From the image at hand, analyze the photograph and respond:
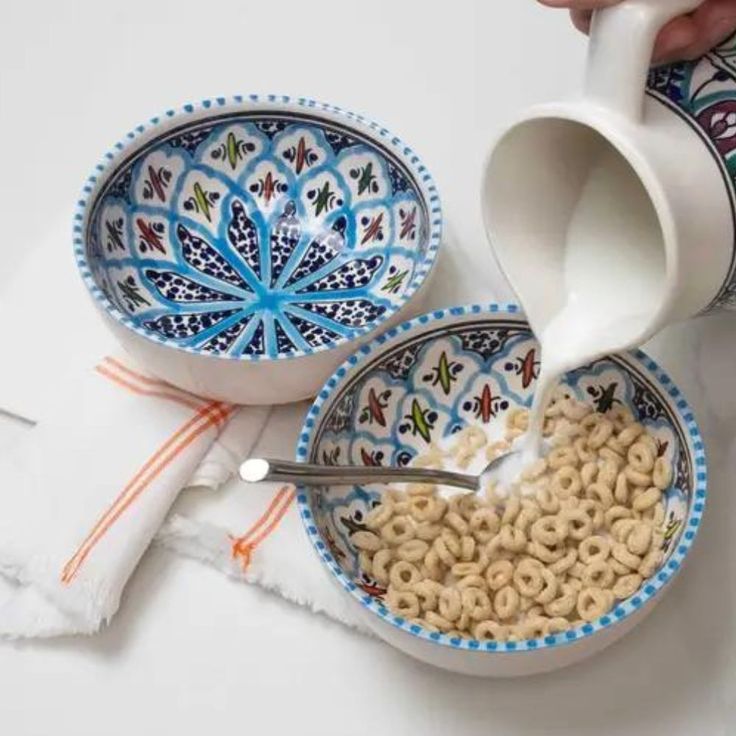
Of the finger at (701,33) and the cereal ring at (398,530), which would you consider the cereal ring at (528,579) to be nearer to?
the cereal ring at (398,530)

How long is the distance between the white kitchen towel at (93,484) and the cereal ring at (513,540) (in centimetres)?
18

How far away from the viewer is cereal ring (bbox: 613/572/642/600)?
714 millimetres

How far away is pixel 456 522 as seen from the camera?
0.76 meters

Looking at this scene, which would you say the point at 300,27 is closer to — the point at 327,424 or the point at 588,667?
the point at 327,424

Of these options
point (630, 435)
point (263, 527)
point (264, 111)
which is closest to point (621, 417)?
point (630, 435)

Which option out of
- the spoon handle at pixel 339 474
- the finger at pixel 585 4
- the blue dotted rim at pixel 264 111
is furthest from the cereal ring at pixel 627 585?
the finger at pixel 585 4

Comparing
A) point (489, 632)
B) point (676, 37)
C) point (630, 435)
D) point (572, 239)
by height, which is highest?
point (676, 37)

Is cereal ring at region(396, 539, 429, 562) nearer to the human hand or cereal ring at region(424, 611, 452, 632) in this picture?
cereal ring at region(424, 611, 452, 632)

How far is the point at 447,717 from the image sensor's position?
720mm

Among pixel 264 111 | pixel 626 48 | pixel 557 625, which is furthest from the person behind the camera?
pixel 264 111

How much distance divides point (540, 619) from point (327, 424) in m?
0.17

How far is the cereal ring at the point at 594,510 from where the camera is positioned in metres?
0.76

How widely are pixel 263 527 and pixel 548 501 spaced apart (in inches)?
6.6

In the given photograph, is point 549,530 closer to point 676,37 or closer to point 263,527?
point 263,527
